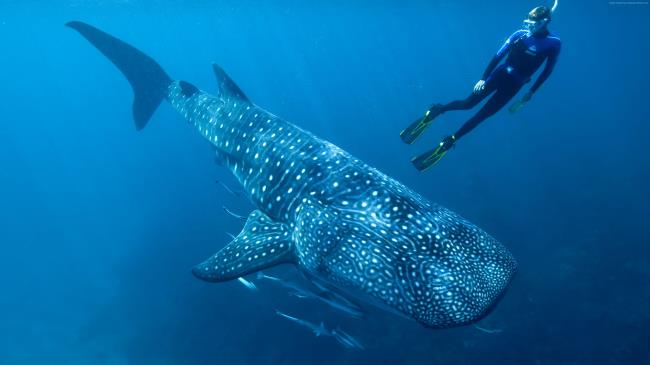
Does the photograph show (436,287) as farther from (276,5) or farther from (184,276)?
(276,5)

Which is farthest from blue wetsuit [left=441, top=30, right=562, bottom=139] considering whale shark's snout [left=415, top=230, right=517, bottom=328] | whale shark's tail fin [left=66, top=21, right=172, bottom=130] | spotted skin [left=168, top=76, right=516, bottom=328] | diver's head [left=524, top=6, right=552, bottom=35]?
whale shark's tail fin [left=66, top=21, right=172, bottom=130]

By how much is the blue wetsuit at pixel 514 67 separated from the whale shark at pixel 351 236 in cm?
338

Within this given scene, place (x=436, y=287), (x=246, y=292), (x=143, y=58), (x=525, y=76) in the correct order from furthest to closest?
(x=246, y=292)
(x=143, y=58)
(x=525, y=76)
(x=436, y=287)

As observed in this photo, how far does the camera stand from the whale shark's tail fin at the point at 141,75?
33.0ft

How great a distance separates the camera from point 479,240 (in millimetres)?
4898

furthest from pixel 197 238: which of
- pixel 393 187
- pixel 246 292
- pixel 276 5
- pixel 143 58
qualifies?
pixel 276 5

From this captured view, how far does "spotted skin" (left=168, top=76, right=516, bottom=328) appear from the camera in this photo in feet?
13.8

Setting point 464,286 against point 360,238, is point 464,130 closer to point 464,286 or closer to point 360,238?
point 360,238

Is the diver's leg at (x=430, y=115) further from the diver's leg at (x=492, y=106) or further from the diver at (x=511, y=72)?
the diver's leg at (x=492, y=106)

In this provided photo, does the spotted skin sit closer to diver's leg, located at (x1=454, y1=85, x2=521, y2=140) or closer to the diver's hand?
diver's leg, located at (x1=454, y1=85, x2=521, y2=140)

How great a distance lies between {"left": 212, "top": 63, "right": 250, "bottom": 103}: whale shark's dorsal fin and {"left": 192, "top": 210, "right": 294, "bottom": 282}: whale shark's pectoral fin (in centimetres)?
355

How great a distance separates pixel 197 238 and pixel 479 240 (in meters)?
17.5

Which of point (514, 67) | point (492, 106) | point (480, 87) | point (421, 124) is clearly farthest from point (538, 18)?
point (421, 124)

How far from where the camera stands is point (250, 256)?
556 centimetres
